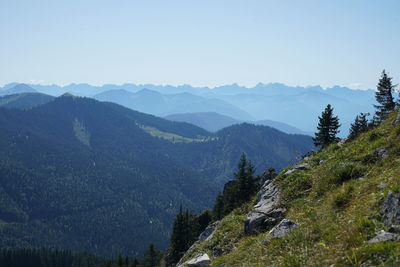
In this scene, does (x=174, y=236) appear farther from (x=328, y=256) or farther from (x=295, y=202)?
(x=328, y=256)

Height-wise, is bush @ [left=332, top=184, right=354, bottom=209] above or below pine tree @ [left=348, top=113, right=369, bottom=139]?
below

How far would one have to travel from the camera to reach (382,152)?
1346 centimetres

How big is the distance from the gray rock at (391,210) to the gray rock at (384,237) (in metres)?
0.61

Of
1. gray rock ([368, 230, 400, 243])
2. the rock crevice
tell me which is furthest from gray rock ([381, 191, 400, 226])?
the rock crevice

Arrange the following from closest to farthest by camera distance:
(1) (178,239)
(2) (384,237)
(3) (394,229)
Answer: (2) (384,237) → (3) (394,229) → (1) (178,239)

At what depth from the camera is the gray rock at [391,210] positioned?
727 centimetres

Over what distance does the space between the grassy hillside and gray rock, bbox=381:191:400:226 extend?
0.81 ft

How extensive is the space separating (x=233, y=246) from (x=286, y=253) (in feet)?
20.4

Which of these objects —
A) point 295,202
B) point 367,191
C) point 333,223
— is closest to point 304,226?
point 333,223

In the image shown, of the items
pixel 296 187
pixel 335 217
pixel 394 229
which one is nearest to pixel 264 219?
pixel 296 187

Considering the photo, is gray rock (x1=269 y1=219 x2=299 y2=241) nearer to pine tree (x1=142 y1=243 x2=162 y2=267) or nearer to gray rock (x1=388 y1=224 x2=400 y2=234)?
gray rock (x1=388 y1=224 x2=400 y2=234)

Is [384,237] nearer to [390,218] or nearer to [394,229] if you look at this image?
[394,229]

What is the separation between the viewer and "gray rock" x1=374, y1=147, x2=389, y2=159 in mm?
13067

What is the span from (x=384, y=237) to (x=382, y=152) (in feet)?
27.8
